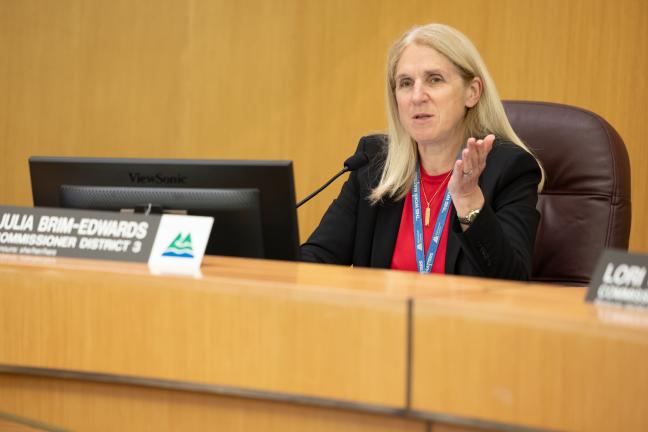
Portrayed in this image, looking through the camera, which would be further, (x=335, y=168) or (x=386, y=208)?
(x=335, y=168)

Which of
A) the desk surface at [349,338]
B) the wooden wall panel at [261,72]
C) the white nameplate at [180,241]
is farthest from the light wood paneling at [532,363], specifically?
the wooden wall panel at [261,72]

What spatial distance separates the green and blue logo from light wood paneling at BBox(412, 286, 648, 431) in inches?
17.2

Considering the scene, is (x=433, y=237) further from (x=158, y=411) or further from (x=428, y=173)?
(x=158, y=411)

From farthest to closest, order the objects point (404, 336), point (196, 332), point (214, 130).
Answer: point (214, 130) → point (196, 332) → point (404, 336)

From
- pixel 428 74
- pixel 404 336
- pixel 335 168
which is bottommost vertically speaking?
pixel 335 168

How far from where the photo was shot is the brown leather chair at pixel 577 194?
201cm

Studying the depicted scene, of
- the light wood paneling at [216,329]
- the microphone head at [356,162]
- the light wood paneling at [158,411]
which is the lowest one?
the light wood paneling at [158,411]

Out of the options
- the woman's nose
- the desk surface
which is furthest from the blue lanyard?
the desk surface

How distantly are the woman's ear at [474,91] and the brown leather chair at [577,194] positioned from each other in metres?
0.16

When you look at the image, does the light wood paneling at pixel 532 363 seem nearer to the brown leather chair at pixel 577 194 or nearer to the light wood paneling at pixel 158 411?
the light wood paneling at pixel 158 411

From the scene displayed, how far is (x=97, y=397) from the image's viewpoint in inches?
42.8

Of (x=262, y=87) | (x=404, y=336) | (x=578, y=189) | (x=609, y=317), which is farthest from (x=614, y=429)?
(x=262, y=87)

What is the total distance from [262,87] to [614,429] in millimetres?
2682

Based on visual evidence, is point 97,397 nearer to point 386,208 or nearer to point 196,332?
point 196,332
